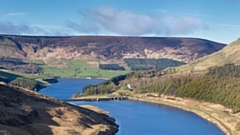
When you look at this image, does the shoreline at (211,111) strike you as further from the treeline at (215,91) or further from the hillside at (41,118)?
the hillside at (41,118)

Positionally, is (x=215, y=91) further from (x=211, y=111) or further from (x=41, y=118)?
(x=41, y=118)

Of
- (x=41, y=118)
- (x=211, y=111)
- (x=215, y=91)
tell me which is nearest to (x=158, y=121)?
(x=211, y=111)

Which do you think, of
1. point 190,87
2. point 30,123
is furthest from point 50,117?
point 190,87

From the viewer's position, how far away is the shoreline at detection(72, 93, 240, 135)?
421 feet

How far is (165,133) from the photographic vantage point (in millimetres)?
113250

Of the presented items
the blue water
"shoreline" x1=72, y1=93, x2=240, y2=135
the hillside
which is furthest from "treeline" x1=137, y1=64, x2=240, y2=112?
the hillside

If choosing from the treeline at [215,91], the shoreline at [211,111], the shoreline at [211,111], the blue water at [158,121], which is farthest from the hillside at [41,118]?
the treeline at [215,91]

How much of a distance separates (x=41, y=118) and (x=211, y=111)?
82.3 m

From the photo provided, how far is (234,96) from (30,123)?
100058mm

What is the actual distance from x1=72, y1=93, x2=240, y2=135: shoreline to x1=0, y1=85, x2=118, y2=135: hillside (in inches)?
1455

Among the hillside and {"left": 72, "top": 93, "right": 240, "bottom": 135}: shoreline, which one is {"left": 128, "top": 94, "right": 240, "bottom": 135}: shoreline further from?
the hillside

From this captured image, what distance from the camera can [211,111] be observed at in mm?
158875

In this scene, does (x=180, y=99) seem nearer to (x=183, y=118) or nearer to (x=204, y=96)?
(x=204, y=96)

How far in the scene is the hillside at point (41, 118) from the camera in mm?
84062
